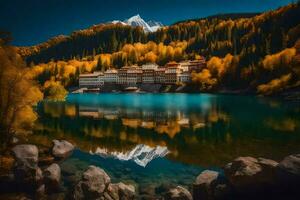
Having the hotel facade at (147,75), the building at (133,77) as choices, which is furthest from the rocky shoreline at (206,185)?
the building at (133,77)

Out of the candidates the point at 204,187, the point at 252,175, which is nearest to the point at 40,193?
the point at 204,187

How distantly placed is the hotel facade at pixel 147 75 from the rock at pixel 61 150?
96785 millimetres

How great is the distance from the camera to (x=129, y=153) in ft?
68.4

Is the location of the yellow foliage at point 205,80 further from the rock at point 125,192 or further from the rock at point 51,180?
the rock at point 125,192

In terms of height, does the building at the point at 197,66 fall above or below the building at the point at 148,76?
above

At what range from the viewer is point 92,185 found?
1221cm

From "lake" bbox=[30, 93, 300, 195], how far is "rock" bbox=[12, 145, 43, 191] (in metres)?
1.38

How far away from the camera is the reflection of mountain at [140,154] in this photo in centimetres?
1895

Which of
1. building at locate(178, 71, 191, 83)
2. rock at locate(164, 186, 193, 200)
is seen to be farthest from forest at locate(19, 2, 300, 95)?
rock at locate(164, 186, 193, 200)

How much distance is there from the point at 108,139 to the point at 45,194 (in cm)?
1233

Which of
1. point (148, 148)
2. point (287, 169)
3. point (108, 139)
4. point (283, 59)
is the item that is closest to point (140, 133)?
point (108, 139)

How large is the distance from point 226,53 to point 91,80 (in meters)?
54.9

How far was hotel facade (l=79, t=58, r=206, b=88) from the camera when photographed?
121062 millimetres

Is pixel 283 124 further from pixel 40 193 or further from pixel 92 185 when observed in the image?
pixel 40 193
